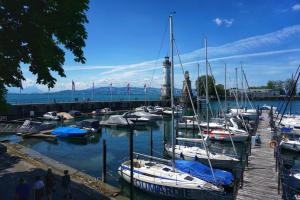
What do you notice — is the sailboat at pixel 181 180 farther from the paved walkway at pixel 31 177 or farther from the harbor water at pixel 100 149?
the paved walkway at pixel 31 177

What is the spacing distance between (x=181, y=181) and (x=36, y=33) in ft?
50.4

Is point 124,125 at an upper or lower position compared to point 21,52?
lower

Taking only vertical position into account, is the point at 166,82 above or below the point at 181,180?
above

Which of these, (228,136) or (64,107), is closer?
(228,136)

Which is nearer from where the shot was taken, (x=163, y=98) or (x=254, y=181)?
(x=254, y=181)

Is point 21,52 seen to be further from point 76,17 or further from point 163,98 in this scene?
point 163,98

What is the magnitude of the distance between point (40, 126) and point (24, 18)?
46.3 metres

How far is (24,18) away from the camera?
44.5 feet

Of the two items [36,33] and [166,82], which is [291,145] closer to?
[36,33]

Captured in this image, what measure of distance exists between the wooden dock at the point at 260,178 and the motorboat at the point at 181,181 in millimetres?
1466

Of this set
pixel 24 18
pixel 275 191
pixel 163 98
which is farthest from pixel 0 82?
pixel 163 98

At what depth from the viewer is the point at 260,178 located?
25.4 meters

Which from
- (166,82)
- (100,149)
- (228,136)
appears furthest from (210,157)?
(166,82)

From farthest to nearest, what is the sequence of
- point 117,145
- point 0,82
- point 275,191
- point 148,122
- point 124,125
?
point 148,122, point 124,125, point 117,145, point 275,191, point 0,82
